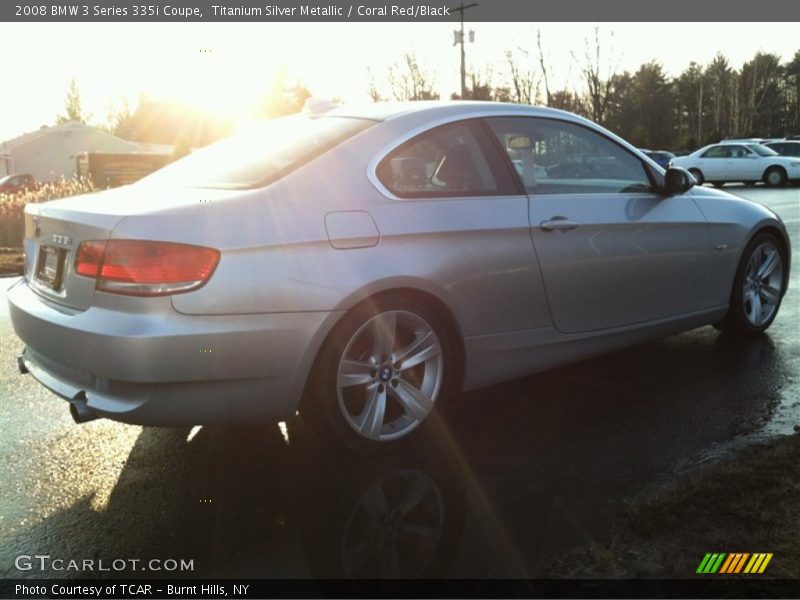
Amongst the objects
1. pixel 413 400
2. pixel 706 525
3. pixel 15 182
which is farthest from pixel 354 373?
pixel 15 182

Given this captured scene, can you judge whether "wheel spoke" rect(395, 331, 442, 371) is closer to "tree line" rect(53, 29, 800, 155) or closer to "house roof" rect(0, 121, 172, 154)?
"tree line" rect(53, 29, 800, 155)

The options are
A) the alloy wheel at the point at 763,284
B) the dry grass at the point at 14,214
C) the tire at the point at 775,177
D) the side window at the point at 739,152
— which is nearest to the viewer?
the alloy wheel at the point at 763,284

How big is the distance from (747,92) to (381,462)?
200ft

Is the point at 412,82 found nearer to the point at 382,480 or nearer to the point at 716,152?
the point at 716,152

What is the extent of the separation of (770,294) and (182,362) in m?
4.45

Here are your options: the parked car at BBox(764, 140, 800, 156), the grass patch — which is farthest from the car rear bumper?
the parked car at BBox(764, 140, 800, 156)

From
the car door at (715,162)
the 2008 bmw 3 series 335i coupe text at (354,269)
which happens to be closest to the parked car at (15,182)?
the car door at (715,162)

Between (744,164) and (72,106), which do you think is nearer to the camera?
(744,164)

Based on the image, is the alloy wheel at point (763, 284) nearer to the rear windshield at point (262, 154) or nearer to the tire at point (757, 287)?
the tire at point (757, 287)

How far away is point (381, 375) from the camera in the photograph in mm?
3623

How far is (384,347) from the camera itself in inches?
142

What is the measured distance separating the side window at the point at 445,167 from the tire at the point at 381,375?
58 cm

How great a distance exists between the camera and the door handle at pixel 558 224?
4.12 meters

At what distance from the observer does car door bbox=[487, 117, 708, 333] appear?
420cm
